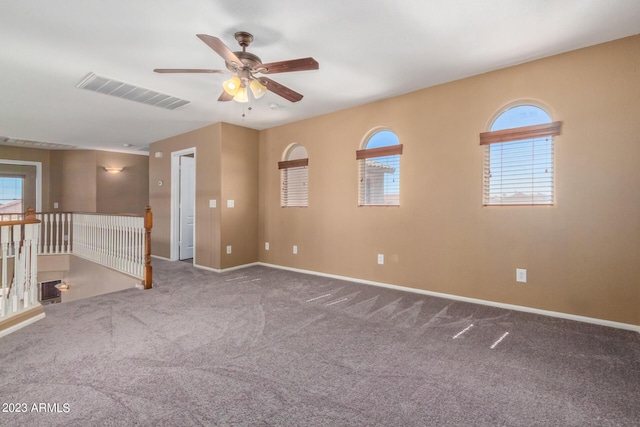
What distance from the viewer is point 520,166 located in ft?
10.6

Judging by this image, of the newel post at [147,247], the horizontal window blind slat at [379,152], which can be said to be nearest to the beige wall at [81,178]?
the newel post at [147,247]

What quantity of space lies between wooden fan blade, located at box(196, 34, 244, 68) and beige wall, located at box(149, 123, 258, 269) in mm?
3020

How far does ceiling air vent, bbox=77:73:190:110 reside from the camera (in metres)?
3.51

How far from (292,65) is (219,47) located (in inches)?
21.8

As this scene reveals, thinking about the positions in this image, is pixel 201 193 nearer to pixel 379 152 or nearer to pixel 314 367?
pixel 379 152

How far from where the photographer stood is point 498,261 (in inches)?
130

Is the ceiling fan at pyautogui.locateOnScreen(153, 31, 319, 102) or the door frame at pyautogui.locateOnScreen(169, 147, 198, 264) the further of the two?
the door frame at pyautogui.locateOnScreen(169, 147, 198, 264)

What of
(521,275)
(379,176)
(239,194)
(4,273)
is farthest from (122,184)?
(521,275)

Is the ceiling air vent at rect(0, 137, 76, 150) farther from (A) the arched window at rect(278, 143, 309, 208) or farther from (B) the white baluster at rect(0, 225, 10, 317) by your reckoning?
(A) the arched window at rect(278, 143, 309, 208)

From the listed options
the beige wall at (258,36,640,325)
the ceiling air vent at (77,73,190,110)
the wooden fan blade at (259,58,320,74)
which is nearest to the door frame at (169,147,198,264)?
the ceiling air vent at (77,73,190,110)

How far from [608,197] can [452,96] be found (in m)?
1.82

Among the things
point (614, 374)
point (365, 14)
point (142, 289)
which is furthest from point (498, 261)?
point (142, 289)

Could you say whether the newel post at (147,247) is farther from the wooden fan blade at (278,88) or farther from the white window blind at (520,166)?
the white window blind at (520,166)

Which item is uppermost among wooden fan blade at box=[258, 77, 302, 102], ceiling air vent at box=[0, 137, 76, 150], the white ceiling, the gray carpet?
the white ceiling
